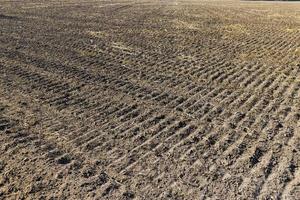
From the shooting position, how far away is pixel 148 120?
7.45 metres

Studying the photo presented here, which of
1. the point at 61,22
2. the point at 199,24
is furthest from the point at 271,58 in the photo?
the point at 61,22

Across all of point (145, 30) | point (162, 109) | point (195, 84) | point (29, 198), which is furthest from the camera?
point (145, 30)

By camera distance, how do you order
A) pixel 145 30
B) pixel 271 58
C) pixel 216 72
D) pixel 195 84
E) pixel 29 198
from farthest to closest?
pixel 145 30
pixel 271 58
pixel 216 72
pixel 195 84
pixel 29 198

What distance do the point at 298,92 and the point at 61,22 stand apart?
13781mm

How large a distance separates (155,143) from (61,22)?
14.8m

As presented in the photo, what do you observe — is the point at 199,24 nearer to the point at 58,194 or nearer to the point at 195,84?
the point at 195,84

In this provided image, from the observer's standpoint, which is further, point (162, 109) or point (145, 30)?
point (145, 30)

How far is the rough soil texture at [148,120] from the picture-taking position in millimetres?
5477

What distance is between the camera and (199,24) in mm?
20312

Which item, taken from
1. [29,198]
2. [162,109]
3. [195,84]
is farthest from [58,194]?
[195,84]

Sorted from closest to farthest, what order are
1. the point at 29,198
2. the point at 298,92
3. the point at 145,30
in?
1. the point at 29,198
2. the point at 298,92
3. the point at 145,30

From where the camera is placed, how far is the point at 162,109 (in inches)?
314

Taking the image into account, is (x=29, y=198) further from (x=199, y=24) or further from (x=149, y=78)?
(x=199, y=24)

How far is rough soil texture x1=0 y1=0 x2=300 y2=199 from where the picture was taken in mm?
5477
